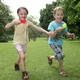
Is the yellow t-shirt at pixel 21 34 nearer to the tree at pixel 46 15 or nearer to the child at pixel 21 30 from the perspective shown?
the child at pixel 21 30

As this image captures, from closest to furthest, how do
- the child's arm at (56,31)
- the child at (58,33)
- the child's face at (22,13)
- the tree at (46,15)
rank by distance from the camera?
the child's arm at (56,31) → the child's face at (22,13) → the child at (58,33) → the tree at (46,15)

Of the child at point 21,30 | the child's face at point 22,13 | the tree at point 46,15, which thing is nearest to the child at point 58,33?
the child at point 21,30

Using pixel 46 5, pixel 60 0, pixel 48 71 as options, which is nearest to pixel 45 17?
pixel 46 5

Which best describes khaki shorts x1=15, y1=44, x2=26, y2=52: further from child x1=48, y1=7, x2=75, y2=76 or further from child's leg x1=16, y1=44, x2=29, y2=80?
child x1=48, y1=7, x2=75, y2=76

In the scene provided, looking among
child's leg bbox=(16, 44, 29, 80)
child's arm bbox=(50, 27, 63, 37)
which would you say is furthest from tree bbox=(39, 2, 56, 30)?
child's arm bbox=(50, 27, 63, 37)

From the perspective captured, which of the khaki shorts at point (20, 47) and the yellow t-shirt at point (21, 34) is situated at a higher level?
the yellow t-shirt at point (21, 34)

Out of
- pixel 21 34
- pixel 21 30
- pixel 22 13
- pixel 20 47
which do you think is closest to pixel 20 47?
pixel 20 47

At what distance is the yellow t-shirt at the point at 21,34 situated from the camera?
26.1 ft

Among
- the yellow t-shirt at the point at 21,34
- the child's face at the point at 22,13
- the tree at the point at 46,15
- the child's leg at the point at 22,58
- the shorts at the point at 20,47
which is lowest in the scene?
the child's leg at the point at 22,58

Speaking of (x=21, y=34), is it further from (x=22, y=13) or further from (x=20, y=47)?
(x=22, y=13)

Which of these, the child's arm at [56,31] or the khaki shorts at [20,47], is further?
the khaki shorts at [20,47]

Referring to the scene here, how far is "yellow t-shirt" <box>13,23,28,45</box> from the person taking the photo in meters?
7.94

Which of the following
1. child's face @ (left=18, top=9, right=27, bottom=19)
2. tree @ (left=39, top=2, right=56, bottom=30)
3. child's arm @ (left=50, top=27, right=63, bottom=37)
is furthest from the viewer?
tree @ (left=39, top=2, right=56, bottom=30)

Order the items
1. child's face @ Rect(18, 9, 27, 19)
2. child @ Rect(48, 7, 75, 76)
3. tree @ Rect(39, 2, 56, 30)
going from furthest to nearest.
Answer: tree @ Rect(39, 2, 56, 30) → child @ Rect(48, 7, 75, 76) → child's face @ Rect(18, 9, 27, 19)
